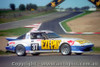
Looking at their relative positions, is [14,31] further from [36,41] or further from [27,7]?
[36,41]

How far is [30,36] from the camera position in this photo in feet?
35.7

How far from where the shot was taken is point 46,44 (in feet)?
33.7

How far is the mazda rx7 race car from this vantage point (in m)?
9.83

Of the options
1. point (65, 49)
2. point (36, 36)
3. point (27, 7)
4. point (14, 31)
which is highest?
point (27, 7)

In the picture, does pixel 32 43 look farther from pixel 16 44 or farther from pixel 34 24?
pixel 34 24

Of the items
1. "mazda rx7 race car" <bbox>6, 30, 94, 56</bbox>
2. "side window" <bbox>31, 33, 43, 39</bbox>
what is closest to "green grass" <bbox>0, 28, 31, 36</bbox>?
"mazda rx7 race car" <bbox>6, 30, 94, 56</bbox>

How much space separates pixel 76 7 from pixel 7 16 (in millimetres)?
5089

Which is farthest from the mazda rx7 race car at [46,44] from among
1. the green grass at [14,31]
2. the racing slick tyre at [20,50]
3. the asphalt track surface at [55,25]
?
the asphalt track surface at [55,25]

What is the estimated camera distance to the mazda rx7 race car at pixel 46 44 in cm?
983

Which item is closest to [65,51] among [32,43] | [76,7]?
[32,43]

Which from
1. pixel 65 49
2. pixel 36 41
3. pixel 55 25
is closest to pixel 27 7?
pixel 55 25

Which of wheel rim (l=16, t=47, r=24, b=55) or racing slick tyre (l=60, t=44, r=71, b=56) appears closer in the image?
racing slick tyre (l=60, t=44, r=71, b=56)

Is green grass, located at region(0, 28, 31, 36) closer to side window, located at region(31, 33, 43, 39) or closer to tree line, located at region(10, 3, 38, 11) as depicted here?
tree line, located at region(10, 3, 38, 11)

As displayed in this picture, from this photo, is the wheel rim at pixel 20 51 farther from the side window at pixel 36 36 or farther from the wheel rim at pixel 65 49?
the wheel rim at pixel 65 49
